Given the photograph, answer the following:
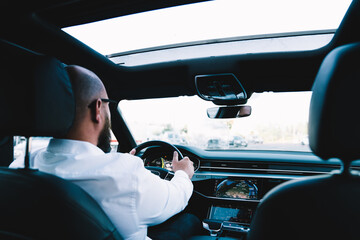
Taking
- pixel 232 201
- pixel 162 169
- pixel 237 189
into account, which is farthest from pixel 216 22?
pixel 232 201

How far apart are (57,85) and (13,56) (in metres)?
0.27

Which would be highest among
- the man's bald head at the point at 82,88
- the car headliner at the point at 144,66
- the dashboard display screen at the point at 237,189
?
the car headliner at the point at 144,66

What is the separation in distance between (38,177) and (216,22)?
2341 millimetres

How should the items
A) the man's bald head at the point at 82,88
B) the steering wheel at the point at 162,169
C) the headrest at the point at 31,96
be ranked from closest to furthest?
the headrest at the point at 31,96
the man's bald head at the point at 82,88
the steering wheel at the point at 162,169

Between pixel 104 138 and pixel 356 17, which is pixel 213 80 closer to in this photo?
pixel 356 17

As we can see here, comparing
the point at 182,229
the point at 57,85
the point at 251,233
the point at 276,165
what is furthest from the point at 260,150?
the point at 57,85

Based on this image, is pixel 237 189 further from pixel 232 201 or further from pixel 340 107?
pixel 340 107

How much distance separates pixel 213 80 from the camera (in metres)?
2.84

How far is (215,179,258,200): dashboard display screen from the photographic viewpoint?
9.46 feet

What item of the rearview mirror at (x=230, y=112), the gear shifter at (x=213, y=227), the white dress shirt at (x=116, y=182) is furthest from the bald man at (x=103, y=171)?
the rearview mirror at (x=230, y=112)

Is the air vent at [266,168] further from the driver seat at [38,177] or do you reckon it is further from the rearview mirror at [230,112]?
the driver seat at [38,177]

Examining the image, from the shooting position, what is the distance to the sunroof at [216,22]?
7.58 ft

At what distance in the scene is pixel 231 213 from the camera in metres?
2.93

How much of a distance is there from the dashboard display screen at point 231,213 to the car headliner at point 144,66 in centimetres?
151
